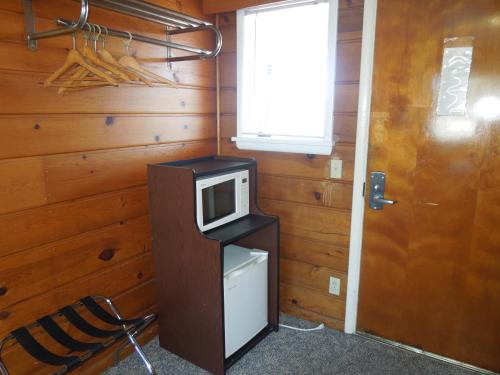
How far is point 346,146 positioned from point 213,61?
1017 millimetres

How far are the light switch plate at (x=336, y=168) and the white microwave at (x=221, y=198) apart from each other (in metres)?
0.50

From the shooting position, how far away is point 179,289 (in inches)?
79.3

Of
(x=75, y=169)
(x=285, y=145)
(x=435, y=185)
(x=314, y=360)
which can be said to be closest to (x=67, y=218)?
(x=75, y=169)

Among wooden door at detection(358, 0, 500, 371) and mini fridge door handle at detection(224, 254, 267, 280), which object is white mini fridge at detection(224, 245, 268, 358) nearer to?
mini fridge door handle at detection(224, 254, 267, 280)

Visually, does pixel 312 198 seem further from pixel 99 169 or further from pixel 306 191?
pixel 99 169

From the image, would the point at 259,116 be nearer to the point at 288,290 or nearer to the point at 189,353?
the point at 288,290

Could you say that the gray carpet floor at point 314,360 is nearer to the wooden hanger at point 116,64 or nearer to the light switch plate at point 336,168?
the light switch plate at point 336,168

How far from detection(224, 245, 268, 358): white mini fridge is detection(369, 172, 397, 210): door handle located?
0.68 metres

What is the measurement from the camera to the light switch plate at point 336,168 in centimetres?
220

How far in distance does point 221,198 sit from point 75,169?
0.72 meters

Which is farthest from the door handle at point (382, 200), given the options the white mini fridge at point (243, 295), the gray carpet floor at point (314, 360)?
the gray carpet floor at point (314, 360)

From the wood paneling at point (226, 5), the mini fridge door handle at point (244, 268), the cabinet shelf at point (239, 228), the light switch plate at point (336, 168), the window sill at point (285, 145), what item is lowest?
the mini fridge door handle at point (244, 268)

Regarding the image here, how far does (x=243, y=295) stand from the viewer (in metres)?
2.08

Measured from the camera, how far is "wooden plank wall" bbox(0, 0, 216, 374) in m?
1.51
